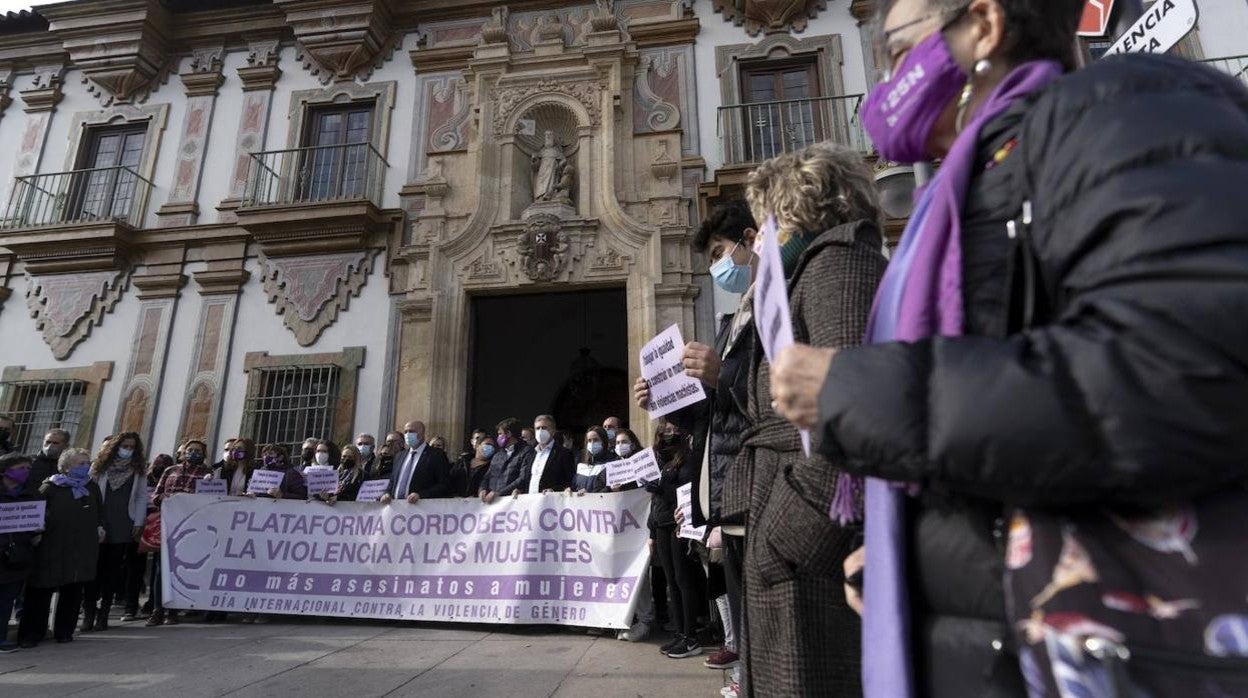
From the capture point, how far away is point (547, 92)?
10.3 m

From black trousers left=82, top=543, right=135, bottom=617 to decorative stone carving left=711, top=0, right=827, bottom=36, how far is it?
34.1 feet

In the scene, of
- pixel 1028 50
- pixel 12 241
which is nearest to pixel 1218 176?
pixel 1028 50

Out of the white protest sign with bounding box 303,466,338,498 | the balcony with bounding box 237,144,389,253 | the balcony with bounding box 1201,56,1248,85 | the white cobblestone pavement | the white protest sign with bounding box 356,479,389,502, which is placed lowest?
the white cobblestone pavement

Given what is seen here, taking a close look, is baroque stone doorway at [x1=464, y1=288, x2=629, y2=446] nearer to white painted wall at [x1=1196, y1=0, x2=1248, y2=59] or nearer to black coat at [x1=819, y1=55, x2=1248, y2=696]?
white painted wall at [x1=1196, y1=0, x2=1248, y2=59]

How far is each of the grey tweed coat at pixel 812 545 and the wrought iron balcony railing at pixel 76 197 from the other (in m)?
12.5

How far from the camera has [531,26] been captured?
10.9 metres

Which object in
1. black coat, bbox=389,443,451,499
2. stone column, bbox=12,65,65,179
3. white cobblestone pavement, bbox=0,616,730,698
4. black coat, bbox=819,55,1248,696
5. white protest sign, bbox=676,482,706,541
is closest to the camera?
black coat, bbox=819,55,1248,696

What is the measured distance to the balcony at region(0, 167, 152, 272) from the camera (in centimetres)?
1037

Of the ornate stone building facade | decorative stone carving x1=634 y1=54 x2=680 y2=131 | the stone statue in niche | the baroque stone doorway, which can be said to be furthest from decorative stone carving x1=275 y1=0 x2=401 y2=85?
the baroque stone doorway

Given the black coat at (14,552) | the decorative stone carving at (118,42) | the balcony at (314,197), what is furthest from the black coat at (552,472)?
the decorative stone carving at (118,42)

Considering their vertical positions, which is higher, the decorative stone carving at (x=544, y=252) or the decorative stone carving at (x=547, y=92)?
the decorative stone carving at (x=547, y=92)

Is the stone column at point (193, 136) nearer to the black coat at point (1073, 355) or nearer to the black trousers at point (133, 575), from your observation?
the black trousers at point (133, 575)

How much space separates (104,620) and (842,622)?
275 inches

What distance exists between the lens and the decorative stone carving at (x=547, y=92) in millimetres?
A: 10102
